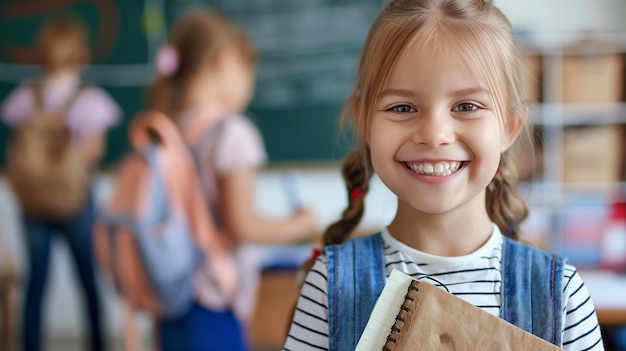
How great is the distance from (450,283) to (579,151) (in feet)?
8.61

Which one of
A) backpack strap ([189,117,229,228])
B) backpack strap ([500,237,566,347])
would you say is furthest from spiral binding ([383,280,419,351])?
backpack strap ([189,117,229,228])

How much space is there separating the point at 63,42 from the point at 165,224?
6.04 feet

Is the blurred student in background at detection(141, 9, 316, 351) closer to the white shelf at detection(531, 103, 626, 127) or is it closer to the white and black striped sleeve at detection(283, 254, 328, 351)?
the white and black striped sleeve at detection(283, 254, 328, 351)

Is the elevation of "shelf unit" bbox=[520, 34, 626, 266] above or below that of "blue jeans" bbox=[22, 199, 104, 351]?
above

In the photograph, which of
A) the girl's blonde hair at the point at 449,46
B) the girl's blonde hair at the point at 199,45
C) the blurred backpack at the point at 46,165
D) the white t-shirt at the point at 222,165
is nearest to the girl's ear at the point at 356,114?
the girl's blonde hair at the point at 449,46

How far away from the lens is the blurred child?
0.66m

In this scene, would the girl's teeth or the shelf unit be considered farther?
the shelf unit

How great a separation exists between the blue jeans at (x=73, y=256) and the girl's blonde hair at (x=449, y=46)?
2.72 metres

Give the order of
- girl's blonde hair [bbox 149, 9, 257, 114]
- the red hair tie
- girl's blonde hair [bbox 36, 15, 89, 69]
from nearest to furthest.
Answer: the red hair tie
girl's blonde hair [bbox 149, 9, 257, 114]
girl's blonde hair [bbox 36, 15, 89, 69]

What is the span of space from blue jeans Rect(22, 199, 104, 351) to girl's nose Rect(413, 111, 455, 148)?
2.84 metres

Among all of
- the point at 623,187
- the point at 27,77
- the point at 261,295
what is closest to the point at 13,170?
the point at 27,77

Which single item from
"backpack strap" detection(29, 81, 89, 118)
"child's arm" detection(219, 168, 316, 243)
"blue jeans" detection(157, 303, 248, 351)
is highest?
"backpack strap" detection(29, 81, 89, 118)

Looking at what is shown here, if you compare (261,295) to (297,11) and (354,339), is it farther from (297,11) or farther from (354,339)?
(354,339)

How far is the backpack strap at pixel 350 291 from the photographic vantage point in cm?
70
